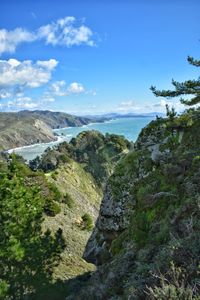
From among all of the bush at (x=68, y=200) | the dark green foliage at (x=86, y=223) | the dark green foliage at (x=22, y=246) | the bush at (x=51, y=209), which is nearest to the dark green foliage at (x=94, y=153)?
the bush at (x=68, y=200)

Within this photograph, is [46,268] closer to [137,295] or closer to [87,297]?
[87,297]

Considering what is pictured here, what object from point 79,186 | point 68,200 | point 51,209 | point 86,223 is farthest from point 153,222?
point 79,186

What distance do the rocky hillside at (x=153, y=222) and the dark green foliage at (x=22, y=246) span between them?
4.28 m

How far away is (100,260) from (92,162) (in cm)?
7947

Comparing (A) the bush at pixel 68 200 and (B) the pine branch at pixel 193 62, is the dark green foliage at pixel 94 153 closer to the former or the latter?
(A) the bush at pixel 68 200

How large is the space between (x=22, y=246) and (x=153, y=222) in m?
11.8

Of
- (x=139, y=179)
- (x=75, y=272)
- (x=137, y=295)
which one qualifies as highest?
(x=139, y=179)

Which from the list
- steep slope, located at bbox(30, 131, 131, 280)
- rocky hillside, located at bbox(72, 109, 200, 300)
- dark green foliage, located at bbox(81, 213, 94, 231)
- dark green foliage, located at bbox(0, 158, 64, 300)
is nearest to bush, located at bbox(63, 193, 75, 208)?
steep slope, located at bbox(30, 131, 131, 280)

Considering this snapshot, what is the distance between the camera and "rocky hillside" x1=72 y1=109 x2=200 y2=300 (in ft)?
28.5

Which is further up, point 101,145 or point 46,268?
point 101,145

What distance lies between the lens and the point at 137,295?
29.1 feet

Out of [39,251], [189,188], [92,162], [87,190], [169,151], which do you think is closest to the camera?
[189,188]

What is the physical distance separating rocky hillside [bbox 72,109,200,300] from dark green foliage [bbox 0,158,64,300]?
428 cm

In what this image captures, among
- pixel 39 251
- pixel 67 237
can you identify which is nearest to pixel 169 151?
pixel 39 251
